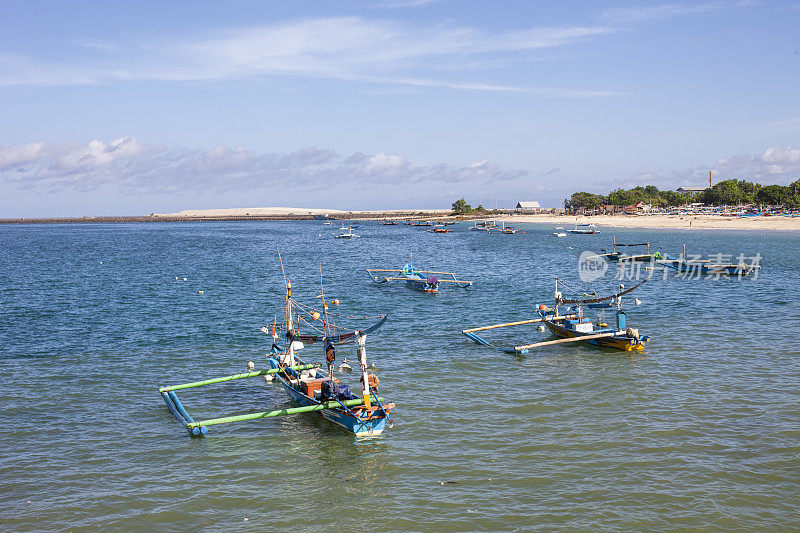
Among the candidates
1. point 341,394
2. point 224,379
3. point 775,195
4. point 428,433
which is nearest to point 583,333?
point 428,433

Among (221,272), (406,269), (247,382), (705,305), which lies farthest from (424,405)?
(221,272)

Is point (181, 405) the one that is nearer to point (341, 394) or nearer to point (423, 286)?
point (341, 394)

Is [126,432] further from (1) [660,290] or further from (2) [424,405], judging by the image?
(1) [660,290]

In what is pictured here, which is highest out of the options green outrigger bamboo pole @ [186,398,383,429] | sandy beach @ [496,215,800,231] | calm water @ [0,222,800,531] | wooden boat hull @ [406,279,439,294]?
sandy beach @ [496,215,800,231]

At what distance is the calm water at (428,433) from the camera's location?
1627 centimetres

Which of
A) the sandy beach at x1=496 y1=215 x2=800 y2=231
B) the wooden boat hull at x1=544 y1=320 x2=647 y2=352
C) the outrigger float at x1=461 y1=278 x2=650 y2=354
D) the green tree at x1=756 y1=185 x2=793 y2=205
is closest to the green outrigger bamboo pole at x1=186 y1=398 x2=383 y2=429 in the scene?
the outrigger float at x1=461 y1=278 x2=650 y2=354

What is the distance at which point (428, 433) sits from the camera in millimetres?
21266

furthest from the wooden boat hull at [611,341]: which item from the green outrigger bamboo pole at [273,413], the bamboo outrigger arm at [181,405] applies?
the green outrigger bamboo pole at [273,413]

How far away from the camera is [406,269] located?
5978 cm

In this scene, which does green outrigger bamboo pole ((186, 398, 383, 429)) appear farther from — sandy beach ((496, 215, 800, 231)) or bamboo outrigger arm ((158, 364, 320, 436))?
sandy beach ((496, 215, 800, 231))

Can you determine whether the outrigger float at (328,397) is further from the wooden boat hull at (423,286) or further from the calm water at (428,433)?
the wooden boat hull at (423,286)

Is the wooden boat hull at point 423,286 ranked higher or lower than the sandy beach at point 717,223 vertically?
lower

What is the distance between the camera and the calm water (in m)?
16.3

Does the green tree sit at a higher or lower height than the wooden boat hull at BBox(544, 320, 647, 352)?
higher
